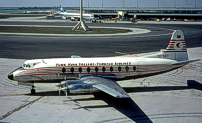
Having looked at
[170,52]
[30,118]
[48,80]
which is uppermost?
[170,52]

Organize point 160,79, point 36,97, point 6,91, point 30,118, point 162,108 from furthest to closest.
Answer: point 160,79
point 6,91
point 36,97
point 162,108
point 30,118

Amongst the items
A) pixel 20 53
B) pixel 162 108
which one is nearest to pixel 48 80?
pixel 162 108

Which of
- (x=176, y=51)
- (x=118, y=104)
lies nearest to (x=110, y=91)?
(x=118, y=104)

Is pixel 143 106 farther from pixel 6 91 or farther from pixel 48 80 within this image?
pixel 6 91

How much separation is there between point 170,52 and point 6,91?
737 inches

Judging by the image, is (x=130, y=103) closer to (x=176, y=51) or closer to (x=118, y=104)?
(x=118, y=104)

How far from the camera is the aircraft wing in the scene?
1911 cm

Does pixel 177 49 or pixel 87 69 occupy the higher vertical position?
pixel 177 49

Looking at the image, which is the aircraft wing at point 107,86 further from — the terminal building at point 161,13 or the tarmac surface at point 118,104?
the terminal building at point 161,13

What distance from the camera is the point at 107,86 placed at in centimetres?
2080

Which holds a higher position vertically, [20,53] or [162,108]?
[20,53]

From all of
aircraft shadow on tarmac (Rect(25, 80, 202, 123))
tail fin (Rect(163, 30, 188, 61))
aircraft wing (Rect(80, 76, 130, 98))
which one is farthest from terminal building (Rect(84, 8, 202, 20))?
aircraft wing (Rect(80, 76, 130, 98))

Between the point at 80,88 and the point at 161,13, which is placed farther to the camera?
the point at 161,13

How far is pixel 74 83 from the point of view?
70.5ft
